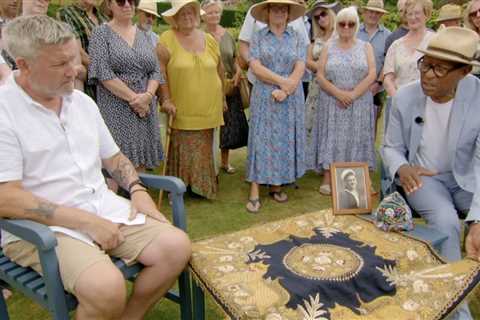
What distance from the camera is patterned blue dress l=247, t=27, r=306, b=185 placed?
13.4 feet

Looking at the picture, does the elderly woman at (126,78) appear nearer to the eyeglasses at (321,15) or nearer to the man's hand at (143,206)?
the man's hand at (143,206)

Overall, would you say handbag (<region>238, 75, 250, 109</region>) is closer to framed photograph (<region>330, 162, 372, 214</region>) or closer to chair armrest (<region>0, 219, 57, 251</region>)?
framed photograph (<region>330, 162, 372, 214</region>)

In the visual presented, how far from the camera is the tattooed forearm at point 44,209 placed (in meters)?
2.06

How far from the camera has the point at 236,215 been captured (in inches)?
165

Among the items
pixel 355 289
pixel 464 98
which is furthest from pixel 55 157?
pixel 464 98

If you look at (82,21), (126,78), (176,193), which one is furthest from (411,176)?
(82,21)

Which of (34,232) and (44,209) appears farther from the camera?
(44,209)

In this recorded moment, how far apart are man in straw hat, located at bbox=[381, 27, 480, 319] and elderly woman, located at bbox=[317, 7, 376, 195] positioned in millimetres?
1468

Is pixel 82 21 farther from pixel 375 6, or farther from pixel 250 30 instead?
pixel 375 6

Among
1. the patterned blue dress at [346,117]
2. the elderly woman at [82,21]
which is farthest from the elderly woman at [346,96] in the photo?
the elderly woman at [82,21]

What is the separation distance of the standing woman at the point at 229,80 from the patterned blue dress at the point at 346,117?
804 millimetres

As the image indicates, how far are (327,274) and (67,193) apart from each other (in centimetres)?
124

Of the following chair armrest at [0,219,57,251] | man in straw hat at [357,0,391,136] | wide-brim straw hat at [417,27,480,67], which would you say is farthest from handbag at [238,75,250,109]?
chair armrest at [0,219,57,251]

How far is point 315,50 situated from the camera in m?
5.03
